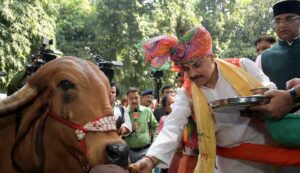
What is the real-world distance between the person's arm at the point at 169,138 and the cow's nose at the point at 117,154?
0.40m

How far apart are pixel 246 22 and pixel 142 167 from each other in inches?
1337

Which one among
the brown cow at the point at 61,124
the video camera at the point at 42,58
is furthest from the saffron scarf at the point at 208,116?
the video camera at the point at 42,58

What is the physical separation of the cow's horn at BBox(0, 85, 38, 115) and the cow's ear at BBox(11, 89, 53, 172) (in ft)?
0.15

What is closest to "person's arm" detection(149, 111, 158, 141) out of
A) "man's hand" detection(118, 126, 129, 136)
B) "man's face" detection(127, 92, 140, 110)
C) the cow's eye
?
"man's face" detection(127, 92, 140, 110)

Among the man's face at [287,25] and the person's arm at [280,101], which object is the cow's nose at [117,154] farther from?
the man's face at [287,25]

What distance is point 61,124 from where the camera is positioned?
8.75 ft

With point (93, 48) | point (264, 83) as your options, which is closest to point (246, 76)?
point (264, 83)

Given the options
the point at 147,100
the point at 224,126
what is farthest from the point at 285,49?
the point at 147,100

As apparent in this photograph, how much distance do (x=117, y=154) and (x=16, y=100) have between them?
82 cm

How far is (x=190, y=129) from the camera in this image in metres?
3.76

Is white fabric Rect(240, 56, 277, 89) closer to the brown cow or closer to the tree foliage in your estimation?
the brown cow

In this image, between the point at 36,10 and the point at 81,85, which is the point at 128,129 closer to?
the point at 81,85

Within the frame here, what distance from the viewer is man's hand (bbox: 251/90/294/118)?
8.30 feet

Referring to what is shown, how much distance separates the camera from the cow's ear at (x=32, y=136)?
278 cm
